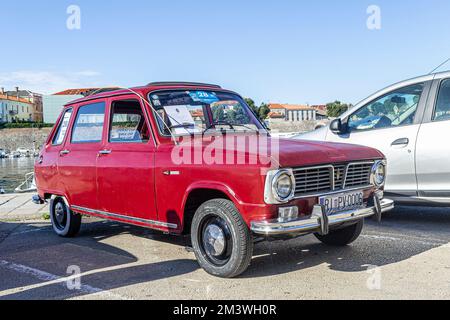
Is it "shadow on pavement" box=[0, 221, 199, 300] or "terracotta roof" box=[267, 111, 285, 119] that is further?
"terracotta roof" box=[267, 111, 285, 119]

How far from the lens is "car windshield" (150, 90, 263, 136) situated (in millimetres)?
5180

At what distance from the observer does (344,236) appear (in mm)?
5426

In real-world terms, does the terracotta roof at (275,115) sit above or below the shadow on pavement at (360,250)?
above

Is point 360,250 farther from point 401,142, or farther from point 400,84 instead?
point 400,84

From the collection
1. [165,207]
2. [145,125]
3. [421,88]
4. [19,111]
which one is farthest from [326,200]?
[19,111]

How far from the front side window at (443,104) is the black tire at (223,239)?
3.59 m

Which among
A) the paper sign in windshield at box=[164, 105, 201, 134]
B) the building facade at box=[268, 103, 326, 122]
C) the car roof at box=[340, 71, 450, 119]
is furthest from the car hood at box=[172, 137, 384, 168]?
the building facade at box=[268, 103, 326, 122]

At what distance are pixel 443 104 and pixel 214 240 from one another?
3858 mm

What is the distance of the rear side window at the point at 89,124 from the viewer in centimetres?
598

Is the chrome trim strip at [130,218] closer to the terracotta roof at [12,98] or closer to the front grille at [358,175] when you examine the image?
the front grille at [358,175]

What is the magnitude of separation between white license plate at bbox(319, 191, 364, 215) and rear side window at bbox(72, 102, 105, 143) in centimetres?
303

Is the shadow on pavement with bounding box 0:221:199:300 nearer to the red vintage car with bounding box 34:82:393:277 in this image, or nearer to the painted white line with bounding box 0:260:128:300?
the painted white line with bounding box 0:260:128:300

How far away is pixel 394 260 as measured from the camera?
4.86m

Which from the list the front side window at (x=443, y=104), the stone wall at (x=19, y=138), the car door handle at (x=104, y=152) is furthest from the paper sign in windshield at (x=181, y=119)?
the stone wall at (x=19, y=138)
